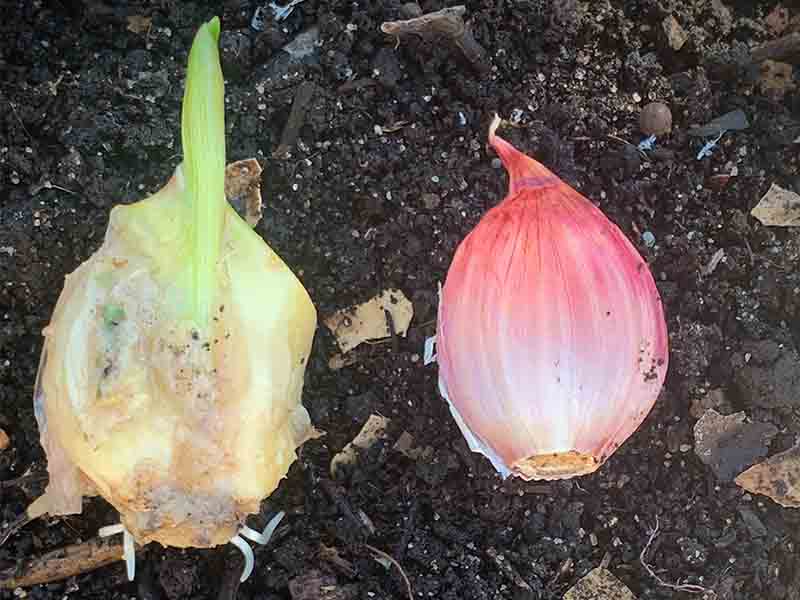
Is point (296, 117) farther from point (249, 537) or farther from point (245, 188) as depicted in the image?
point (249, 537)

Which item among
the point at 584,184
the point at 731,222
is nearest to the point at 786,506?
the point at 731,222

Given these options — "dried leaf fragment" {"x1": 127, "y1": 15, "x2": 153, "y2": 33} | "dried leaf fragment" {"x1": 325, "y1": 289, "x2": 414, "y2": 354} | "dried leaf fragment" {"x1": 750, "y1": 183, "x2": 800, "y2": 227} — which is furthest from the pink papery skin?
"dried leaf fragment" {"x1": 127, "y1": 15, "x2": 153, "y2": 33}

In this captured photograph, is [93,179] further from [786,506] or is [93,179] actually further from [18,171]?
[786,506]

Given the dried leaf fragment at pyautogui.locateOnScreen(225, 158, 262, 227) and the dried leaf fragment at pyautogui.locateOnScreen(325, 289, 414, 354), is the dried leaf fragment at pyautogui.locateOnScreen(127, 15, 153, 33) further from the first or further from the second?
the dried leaf fragment at pyautogui.locateOnScreen(325, 289, 414, 354)

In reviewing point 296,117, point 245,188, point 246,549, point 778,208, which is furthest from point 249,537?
point 778,208

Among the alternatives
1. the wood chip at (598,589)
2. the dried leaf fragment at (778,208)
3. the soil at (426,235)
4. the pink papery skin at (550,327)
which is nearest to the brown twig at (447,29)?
the soil at (426,235)
